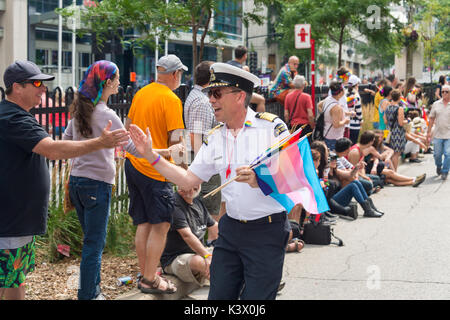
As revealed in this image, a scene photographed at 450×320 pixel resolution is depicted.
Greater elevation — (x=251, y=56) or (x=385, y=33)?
(x=251, y=56)

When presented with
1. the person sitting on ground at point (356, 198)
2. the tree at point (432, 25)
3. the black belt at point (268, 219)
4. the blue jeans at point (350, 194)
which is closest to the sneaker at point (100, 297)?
the black belt at point (268, 219)

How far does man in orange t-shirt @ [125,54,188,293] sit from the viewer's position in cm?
559

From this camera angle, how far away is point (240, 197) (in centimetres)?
373

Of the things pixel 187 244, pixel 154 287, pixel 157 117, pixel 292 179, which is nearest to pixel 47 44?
pixel 187 244

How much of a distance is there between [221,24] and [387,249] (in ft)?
154

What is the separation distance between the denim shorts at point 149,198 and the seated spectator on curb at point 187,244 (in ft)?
0.94

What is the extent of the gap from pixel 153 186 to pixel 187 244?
835 mm

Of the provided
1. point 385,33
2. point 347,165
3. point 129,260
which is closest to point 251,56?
point 385,33

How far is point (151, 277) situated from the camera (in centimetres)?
563

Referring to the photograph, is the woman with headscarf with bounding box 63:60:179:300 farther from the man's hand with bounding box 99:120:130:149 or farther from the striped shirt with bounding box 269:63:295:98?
the striped shirt with bounding box 269:63:295:98

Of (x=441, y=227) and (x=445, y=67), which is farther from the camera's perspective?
(x=445, y=67)

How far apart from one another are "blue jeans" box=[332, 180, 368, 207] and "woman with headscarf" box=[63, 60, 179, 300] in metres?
5.35

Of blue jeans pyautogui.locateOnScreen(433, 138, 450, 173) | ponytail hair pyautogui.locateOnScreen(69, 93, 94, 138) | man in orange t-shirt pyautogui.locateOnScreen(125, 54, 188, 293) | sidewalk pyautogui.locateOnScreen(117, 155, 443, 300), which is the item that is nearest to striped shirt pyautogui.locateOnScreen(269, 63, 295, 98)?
sidewalk pyautogui.locateOnScreen(117, 155, 443, 300)
